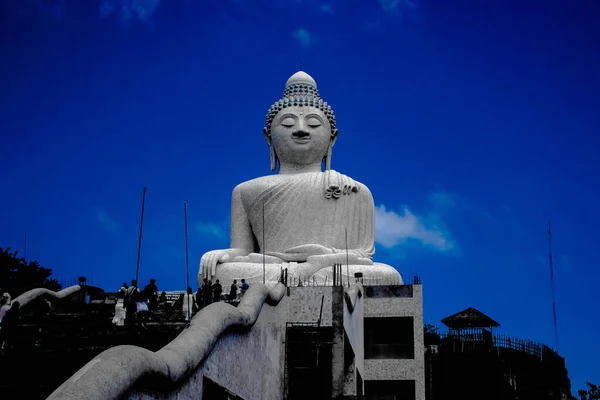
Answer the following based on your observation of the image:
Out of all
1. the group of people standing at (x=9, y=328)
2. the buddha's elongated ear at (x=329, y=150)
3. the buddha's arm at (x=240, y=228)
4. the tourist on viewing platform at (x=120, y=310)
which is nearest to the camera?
the group of people standing at (x=9, y=328)

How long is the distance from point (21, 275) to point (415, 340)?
1330cm

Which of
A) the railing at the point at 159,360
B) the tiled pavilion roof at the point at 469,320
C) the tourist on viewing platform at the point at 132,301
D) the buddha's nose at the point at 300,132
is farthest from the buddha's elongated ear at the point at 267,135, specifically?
the railing at the point at 159,360

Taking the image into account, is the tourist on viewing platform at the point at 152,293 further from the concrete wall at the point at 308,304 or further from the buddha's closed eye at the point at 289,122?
the buddha's closed eye at the point at 289,122

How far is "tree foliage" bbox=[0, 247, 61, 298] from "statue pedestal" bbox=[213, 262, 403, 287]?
8276 millimetres

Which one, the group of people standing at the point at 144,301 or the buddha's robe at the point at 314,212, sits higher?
the buddha's robe at the point at 314,212

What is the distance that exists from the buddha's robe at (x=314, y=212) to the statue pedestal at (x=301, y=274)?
1406 millimetres

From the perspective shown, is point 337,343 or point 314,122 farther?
point 314,122

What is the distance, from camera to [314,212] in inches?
836

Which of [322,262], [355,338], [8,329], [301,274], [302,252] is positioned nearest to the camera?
[8,329]

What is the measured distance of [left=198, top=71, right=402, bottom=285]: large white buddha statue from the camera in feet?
63.7

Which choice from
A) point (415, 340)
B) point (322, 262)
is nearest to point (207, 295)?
point (322, 262)

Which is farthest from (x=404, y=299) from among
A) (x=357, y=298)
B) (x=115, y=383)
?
(x=115, y=383)

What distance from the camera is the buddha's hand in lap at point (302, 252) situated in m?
20.0

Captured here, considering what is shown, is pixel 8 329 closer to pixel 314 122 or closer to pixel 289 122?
pixel 289 122
